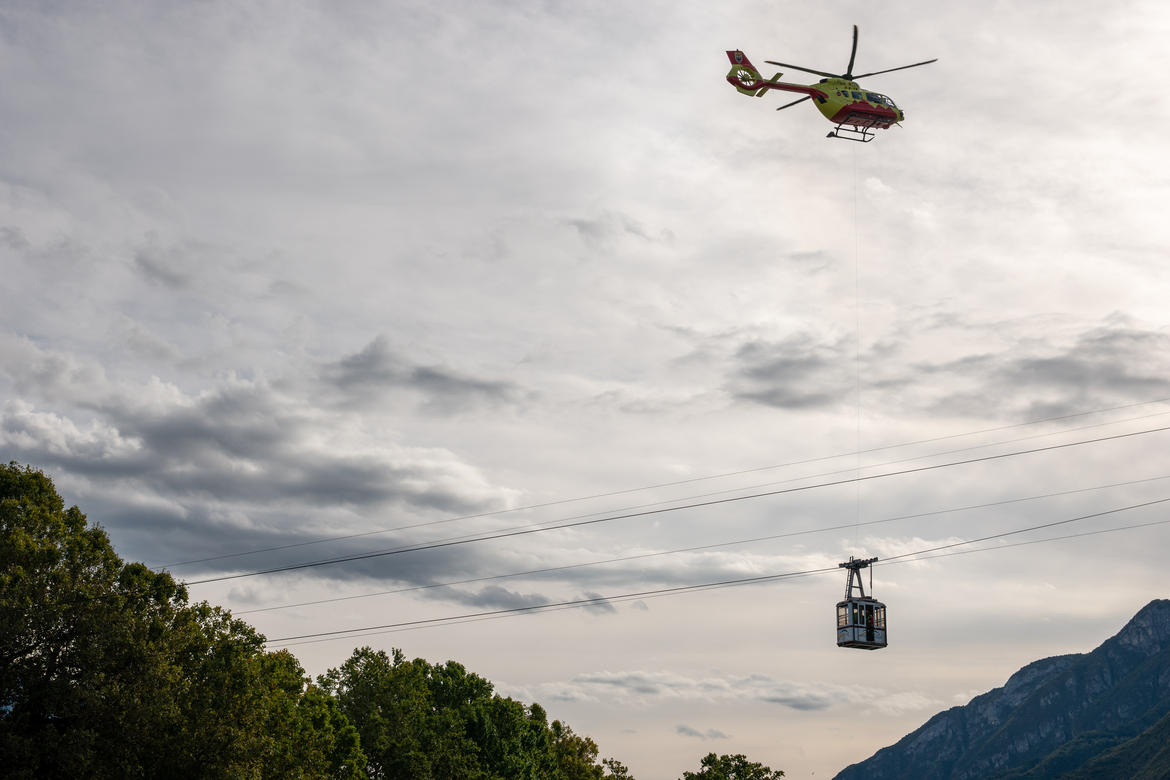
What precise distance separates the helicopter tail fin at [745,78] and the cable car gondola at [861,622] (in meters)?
32.9

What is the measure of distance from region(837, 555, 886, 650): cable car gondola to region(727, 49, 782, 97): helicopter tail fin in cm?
3292

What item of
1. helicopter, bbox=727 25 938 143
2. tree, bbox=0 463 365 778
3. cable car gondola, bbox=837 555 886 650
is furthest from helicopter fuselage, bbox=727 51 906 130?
tree, bbox=0 463 365 778

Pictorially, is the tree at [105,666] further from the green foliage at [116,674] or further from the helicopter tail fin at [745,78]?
the helicopter tail fin at [745,78]

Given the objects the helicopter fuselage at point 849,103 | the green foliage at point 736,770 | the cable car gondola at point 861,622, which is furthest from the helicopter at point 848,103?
the green foliage at point 736,770

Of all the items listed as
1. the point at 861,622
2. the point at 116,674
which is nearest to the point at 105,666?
the point at 116,674

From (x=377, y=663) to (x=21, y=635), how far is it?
42.5 m

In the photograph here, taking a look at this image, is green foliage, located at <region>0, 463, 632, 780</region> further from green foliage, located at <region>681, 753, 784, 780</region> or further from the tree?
green foliage, located at <region>681, 753, 784, 780</region>

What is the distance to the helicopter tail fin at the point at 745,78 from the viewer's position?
77438mm

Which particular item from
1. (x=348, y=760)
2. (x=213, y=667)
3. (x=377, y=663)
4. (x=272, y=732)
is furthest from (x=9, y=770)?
(x=377, y=663)

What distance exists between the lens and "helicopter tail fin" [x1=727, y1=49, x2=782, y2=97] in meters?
77.4

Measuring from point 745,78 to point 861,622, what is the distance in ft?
123

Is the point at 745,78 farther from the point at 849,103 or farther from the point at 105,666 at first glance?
the point at 105,666

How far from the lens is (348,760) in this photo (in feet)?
268

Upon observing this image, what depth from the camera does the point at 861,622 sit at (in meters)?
64.7
